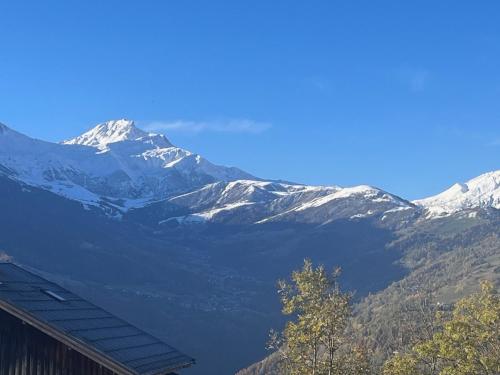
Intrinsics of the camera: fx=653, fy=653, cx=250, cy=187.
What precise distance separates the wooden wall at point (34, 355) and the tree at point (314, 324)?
1073 centimetres

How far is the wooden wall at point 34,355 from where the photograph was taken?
1712 cm

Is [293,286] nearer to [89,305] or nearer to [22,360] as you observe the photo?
[89,305]

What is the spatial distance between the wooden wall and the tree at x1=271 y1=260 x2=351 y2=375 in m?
10.7

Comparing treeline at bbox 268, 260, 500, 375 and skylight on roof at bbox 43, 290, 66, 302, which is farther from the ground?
skylight on roof at bbox 43, 290, 66, 302

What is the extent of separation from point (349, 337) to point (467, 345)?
230 inches

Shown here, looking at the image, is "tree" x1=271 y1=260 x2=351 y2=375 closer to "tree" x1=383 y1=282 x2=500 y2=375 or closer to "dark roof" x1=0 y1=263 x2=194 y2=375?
"tree" x1=383 y1=282 x2=500 y2=375

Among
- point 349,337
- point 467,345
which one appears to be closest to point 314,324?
point 349,337

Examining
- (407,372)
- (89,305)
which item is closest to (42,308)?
(89,305)

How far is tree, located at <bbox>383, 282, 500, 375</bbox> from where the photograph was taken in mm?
21859

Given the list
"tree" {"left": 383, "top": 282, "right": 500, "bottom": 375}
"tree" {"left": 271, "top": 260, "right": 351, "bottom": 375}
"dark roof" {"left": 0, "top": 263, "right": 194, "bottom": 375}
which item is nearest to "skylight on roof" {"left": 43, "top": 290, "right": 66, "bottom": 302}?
"dark roof" {"left": 0, "top": 263, "right": 194, "bottom": 375}

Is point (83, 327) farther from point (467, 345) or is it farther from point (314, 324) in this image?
point (467, 345)

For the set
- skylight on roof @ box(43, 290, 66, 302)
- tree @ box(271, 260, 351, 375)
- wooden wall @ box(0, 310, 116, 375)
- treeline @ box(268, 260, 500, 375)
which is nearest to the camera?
wooden wall @ box(0, 310, 116, 375)

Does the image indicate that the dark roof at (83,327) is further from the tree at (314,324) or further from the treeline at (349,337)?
the treeline at (349,337)

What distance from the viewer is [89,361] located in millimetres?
17078
